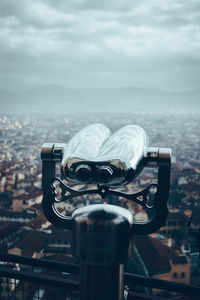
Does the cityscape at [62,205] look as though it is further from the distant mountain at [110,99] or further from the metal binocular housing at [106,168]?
the metal binocular housing at [106,168]

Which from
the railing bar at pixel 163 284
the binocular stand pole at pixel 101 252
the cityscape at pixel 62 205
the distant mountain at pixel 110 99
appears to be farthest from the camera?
the distant mountain at pixel 110 99

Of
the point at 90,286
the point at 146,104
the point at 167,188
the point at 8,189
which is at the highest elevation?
the point at 146,104

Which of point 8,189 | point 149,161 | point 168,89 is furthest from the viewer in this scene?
point 168,89

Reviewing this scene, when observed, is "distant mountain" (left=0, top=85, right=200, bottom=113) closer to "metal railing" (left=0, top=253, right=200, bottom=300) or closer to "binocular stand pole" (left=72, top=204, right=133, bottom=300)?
"metal railing" (left=0, top=253, right=200, bottom=300)

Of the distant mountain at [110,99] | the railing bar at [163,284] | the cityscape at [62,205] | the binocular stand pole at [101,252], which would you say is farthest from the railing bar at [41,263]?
the distant mountain at [110,99]

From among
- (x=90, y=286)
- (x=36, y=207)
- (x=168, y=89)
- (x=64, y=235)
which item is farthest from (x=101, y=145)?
(x=168, y=89)

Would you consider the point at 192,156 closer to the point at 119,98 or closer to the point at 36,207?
the point at 119,98

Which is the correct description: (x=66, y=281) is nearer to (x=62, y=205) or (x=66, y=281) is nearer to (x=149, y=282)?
(x=149, y=282)
